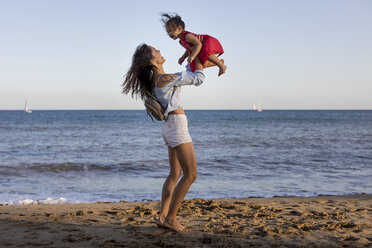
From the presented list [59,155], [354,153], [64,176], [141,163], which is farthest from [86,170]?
[354,153]

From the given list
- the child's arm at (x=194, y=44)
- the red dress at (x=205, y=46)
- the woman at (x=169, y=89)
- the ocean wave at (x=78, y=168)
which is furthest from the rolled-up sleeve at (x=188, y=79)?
the ocean wave at (x=78, y=168)

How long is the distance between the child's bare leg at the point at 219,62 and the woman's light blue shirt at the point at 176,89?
30cm

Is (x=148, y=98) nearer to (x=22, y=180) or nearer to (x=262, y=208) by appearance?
(x=262, y=208)

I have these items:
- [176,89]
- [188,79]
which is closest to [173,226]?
[176,89]

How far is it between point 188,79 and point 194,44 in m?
0.42

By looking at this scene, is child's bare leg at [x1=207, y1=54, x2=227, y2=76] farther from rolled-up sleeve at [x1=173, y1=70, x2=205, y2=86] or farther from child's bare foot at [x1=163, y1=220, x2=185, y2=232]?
child's bare foot at [x1=163, y1=220, x2=185, y2=232]

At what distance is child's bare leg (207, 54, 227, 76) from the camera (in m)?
3.44

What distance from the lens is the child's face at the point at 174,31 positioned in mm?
3354

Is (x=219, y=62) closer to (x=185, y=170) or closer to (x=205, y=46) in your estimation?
(x=205, y=46)

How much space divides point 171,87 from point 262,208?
2.77 meters

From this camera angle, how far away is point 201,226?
13.2 feet

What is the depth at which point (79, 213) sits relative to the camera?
4863mm

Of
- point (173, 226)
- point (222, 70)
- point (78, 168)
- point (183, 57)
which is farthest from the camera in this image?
point (78, 168)

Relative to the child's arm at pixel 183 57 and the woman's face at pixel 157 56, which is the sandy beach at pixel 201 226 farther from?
the child's arm at pixel 183 57
